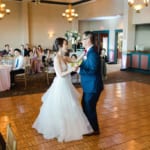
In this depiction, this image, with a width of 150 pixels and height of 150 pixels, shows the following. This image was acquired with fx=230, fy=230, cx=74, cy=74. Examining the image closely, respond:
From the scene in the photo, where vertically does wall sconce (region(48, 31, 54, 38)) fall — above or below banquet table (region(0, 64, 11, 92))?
above

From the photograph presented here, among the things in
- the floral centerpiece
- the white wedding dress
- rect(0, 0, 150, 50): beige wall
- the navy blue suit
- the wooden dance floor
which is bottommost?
the wooden dance floor

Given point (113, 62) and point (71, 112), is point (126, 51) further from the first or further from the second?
point (71, 112)

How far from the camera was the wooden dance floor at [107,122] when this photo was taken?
3.34 metres

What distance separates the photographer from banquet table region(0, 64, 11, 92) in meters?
7.03

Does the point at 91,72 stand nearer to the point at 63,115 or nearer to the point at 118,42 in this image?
→ the point at 63,115

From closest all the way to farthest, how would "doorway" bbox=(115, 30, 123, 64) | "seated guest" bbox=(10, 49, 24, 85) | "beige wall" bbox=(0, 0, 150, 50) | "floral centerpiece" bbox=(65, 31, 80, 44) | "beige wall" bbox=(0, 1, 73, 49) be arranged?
"seated guest" bbox=(10, 49, 24, 85) < "beige wall" bbox=(0, 0, 150, 50) < "beige wall" bbox=(0, 1, 73, 49) < "floral centerpiece" bbox=(65, 31, 80, 44) < "doorway" bbox=(115, 30, 123, 64)

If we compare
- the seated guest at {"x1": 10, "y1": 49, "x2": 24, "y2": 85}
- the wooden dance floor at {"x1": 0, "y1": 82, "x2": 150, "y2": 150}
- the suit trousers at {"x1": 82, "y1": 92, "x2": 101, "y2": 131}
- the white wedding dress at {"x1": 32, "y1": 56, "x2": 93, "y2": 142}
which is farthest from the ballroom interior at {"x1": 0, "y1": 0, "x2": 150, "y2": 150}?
the seated guest at {"x1": 10, "y1": 49, "x2": 24, "y2": 85}

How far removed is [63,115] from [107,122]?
114 centimetres

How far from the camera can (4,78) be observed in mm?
7125

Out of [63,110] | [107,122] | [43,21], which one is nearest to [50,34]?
[43,21]

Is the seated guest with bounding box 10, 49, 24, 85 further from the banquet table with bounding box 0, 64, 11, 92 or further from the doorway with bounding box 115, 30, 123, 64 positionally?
the doorway with bounding box 115, 30, 123, 64

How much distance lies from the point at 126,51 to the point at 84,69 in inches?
348

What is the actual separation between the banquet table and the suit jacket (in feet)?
14.0

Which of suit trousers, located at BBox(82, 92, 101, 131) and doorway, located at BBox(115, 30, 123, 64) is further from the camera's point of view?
doorway, located at BBox(115, 30, 123, 64)
